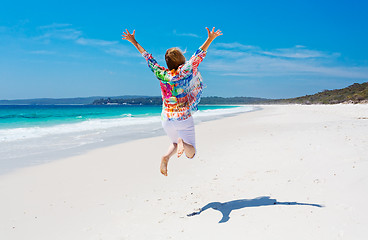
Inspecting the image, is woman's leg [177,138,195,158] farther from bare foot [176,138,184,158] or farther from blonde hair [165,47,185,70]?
blonde hair [165,47,185,70]

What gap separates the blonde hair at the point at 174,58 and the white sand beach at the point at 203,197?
1863mm

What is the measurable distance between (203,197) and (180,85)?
1.96 m

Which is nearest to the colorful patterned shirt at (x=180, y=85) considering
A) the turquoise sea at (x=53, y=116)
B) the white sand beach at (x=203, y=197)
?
the white sand beach at (x=203, y=197)

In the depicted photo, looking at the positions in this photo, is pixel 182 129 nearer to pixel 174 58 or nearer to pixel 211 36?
pixel 174 58

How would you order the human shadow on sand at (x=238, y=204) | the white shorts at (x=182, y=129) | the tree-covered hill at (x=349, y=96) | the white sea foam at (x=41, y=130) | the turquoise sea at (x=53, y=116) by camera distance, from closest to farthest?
1. the white shorts at (x=182, y=129)
2. the human shadow on sand at (x=238, y=204)
3. the white sea foam at (x=41, y=130)
4. the turquoise sea at (x=53, y=116)
5. the tree-covered hill at (x=349, y=96)

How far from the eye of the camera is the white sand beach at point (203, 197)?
11.2ft

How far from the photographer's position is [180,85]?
3.40 meters

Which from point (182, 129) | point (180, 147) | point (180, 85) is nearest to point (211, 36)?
point (180, 85)

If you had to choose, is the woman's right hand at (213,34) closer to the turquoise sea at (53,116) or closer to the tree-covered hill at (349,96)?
the turquoise sea at (53,116)

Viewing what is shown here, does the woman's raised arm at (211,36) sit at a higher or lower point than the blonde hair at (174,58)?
higher

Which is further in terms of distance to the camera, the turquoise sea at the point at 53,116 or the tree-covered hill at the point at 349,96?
the tree-covered hill at the point at 349,96

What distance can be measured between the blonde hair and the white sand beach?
73.4 inches

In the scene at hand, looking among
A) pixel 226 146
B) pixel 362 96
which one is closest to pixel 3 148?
pixel 226 146

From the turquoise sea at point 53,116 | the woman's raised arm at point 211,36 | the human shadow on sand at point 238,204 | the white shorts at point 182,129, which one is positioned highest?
the woman's raised arm at point 211,36
